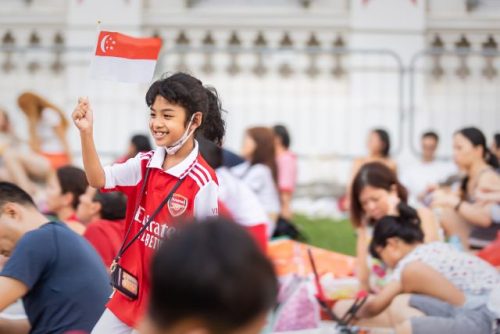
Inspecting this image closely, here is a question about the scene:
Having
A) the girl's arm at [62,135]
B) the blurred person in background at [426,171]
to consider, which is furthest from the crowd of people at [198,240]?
the girl's arm at [62,135]

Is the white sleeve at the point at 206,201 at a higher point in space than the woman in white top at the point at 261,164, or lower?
higher

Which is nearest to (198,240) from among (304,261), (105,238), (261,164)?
(105,238)

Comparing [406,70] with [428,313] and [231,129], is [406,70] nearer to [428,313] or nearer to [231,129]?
[231,129]

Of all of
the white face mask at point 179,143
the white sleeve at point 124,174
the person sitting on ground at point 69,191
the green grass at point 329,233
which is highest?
the white face mask at point 179,143

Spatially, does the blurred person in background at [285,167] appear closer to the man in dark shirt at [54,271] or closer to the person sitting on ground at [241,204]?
the person sitting on ground at [241,204]

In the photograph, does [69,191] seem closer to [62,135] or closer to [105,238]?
[105,238]

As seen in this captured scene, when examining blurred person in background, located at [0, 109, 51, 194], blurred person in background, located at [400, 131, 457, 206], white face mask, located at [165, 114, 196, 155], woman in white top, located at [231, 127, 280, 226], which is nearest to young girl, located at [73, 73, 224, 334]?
white face mask, located at [165, 114, 196, 155]

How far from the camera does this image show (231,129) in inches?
525

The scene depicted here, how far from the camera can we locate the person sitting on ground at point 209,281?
7.63ft

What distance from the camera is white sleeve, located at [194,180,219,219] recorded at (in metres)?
4.38

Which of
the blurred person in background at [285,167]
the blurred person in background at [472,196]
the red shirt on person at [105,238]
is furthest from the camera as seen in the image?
the blurred person in background at [285,167]

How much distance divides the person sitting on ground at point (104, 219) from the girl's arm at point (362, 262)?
5.68 feet

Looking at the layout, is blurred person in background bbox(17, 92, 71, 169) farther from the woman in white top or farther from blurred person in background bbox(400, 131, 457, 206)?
blurred person in background bbox(400, 131, 457, 206)

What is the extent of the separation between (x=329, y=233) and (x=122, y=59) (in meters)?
6.06
